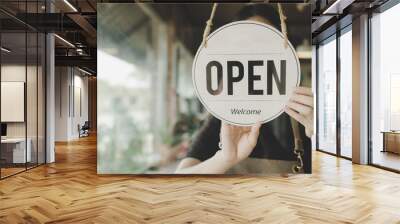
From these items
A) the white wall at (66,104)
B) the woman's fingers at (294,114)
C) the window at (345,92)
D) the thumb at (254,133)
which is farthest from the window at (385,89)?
the white wall at (66,104)

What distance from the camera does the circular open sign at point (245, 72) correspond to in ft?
19.9

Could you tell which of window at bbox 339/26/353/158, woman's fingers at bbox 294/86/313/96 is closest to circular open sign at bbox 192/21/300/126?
woman's fingers at bbox 294/86/313/96

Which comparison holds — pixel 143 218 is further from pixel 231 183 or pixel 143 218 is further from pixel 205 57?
pixel 205 57

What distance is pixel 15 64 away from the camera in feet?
21.6

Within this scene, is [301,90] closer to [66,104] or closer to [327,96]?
[327,96]

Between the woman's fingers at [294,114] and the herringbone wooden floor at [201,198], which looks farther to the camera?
the woman's fingers at [294,114]

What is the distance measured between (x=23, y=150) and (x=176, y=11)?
4.01 m

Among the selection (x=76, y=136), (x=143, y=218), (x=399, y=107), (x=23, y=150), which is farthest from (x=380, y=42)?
(x=76, y=136)

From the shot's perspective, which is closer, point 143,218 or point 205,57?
point 143,218

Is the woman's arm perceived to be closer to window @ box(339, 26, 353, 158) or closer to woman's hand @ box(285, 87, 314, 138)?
woman's hand @ box(285, 87, 314, 138)

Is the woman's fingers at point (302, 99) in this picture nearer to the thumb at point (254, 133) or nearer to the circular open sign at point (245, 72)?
Result: the circular open sign at point (245, 72)

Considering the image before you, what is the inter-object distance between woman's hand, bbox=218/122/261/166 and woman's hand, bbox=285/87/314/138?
24.3 inches

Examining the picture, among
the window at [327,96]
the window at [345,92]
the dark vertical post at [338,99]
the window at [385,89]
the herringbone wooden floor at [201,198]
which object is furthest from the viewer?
the window at [327,96]

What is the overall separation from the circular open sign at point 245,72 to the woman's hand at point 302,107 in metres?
0.11
